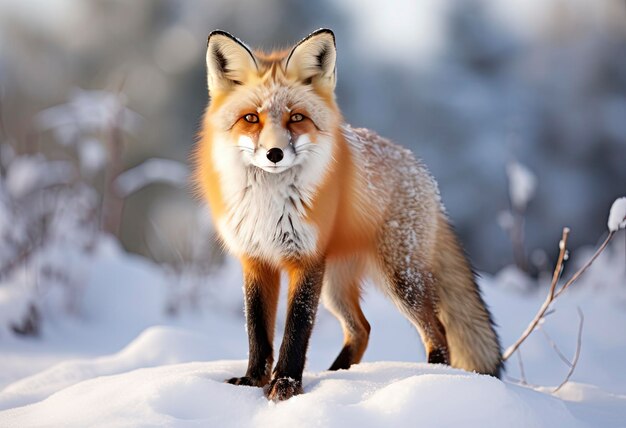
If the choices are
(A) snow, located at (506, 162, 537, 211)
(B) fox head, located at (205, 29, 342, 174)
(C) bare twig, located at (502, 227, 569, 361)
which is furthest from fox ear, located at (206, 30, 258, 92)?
(A) snow, located at (506, 162, 537, 211)

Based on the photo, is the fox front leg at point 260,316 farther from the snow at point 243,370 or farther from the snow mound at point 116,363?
the snow mound at point 116,363

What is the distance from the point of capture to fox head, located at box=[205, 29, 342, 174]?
206 centimetres

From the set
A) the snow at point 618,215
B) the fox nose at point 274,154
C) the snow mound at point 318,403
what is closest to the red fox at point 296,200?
the fox nose at point 274,154

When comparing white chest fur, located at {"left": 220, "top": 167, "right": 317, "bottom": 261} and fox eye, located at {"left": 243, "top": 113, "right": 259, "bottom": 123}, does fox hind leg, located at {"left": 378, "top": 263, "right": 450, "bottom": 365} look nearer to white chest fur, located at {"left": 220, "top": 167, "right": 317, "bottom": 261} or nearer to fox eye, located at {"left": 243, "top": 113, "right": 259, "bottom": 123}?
white chest fur, located at {"left": 220, "top": 167, "right": 317, "bottom": 261}

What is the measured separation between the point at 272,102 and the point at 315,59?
272mm

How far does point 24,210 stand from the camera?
516 centimetres

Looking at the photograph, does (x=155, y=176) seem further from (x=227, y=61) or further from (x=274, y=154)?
(x=274, y=154)

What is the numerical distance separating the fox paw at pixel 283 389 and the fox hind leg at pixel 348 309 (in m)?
0.72

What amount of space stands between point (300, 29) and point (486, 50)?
11.0 ft

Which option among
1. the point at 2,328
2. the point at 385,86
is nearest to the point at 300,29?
the point at 385,86

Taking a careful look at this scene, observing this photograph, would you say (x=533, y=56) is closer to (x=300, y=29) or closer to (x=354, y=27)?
(x=354, y=27)

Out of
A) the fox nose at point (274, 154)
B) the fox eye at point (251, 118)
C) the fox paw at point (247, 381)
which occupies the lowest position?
the fox paw at point (247, 381)

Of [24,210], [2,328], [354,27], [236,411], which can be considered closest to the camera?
[236,411]

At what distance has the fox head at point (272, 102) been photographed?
206 centimetres
